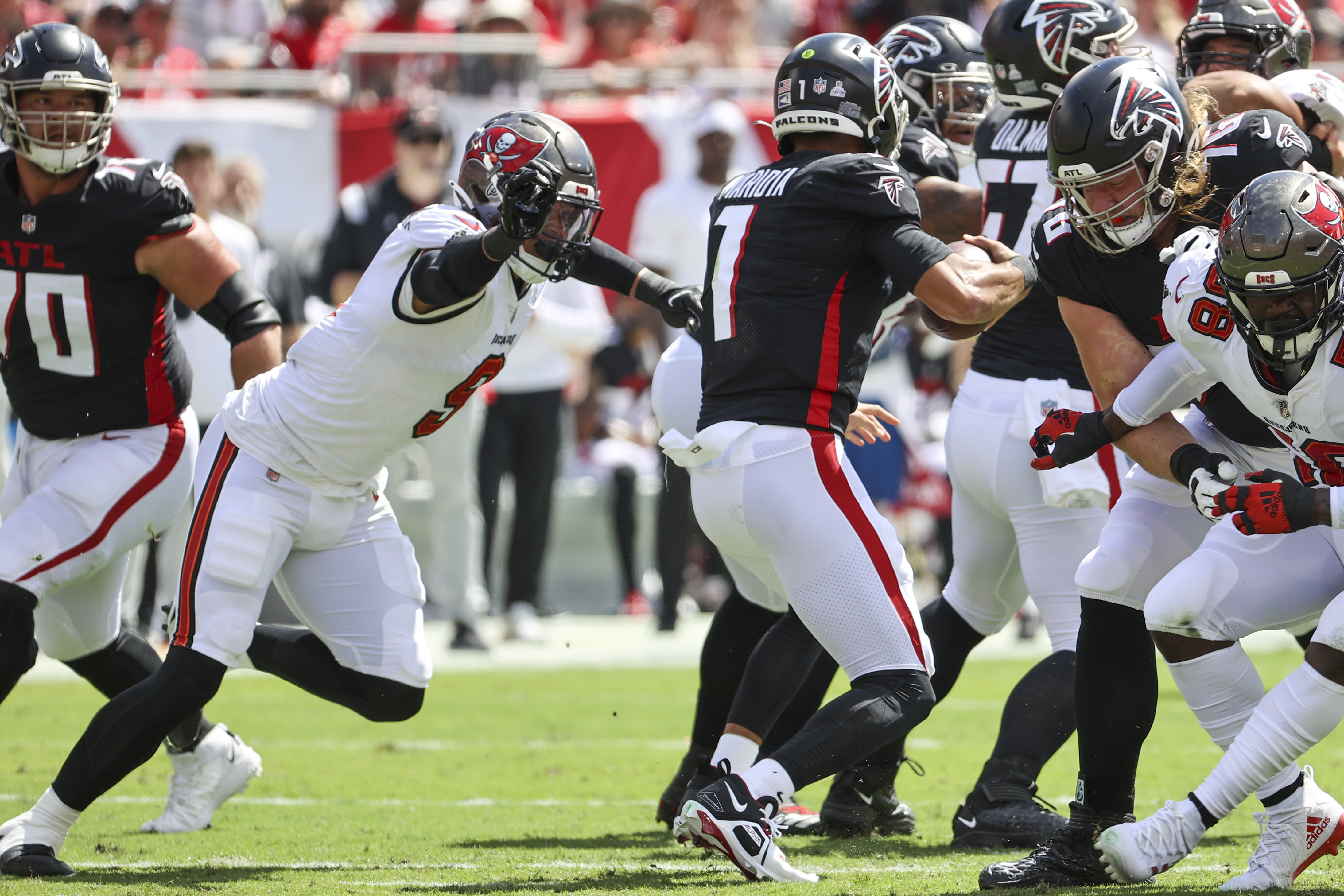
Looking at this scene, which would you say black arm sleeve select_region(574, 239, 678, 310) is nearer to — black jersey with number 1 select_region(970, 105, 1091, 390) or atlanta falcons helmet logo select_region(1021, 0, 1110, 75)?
black jersey with number 1 select_region(970, 105, 1091, 390)

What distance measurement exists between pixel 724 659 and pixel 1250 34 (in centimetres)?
245

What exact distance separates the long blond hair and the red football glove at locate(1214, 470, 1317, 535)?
0.76 meters

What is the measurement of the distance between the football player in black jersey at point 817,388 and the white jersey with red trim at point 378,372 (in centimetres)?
58

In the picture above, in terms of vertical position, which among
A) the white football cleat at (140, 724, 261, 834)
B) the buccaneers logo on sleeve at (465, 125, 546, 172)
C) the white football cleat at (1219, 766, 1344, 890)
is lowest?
the white football cleat at (140, 724, 261, 834)

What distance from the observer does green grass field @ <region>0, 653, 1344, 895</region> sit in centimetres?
382

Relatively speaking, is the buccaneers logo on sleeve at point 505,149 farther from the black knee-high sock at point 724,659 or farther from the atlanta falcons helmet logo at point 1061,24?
the atlanta falcons helmet logo at point 1061,24

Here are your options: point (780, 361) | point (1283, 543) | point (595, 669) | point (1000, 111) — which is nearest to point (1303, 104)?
point (1000, 111)

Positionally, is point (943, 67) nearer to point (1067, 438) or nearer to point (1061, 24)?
point (1061, 24)

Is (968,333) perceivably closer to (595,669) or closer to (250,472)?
(250,472)

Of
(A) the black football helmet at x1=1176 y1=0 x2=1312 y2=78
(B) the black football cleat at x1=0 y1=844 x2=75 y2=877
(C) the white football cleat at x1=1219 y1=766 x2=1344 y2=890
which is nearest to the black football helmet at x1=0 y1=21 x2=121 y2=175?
(B) the black football cleat at x1=0 y1=844 x2=75 y2=877

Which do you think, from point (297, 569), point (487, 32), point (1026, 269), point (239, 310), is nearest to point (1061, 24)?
point (1026, 269)

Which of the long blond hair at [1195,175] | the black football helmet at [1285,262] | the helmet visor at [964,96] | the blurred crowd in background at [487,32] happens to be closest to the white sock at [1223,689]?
the black football helmet at [1285,262]

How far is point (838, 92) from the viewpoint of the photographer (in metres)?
3.83

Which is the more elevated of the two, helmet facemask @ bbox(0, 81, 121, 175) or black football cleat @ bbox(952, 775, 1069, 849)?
helmet facemask @ bbox(0, 81, 121, 175)
